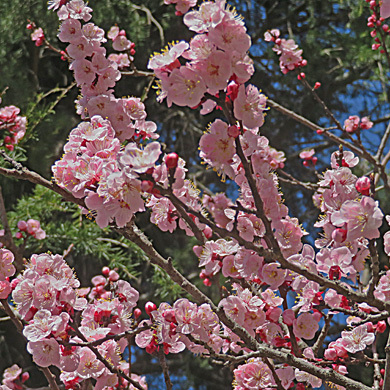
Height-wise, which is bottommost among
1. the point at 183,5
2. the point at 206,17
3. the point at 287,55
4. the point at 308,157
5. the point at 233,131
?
the point at 233,131

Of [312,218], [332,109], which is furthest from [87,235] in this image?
[332,109]

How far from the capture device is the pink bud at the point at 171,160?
58 cm

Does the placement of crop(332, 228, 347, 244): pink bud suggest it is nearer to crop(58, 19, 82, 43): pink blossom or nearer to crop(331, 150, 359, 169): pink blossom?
crop(331, 150, 359, 169): pink blossom

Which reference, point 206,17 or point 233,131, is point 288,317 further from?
point 206,17

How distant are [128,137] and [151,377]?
184 cm

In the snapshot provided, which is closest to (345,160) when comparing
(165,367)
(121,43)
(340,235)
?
(340,235)

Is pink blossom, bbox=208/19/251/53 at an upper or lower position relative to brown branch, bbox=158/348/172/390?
upper

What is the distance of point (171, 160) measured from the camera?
1.91ft

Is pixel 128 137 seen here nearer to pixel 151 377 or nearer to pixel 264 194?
pixel 264 194

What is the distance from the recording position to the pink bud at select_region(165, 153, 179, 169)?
1.90 ft

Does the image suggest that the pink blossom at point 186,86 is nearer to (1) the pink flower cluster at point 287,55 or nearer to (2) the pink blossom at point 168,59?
(2) the pink blossom at point 168,59

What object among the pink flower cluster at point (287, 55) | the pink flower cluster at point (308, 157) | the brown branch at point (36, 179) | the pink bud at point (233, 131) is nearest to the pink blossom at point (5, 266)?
the brown branch at point (36, 179)

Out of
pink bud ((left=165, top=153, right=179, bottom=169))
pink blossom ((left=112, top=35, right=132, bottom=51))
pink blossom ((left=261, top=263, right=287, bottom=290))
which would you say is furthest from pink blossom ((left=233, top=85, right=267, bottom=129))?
pink blossom ((left=112, top=35, right=132, bottom=51))

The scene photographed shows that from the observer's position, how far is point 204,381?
8.01ft
